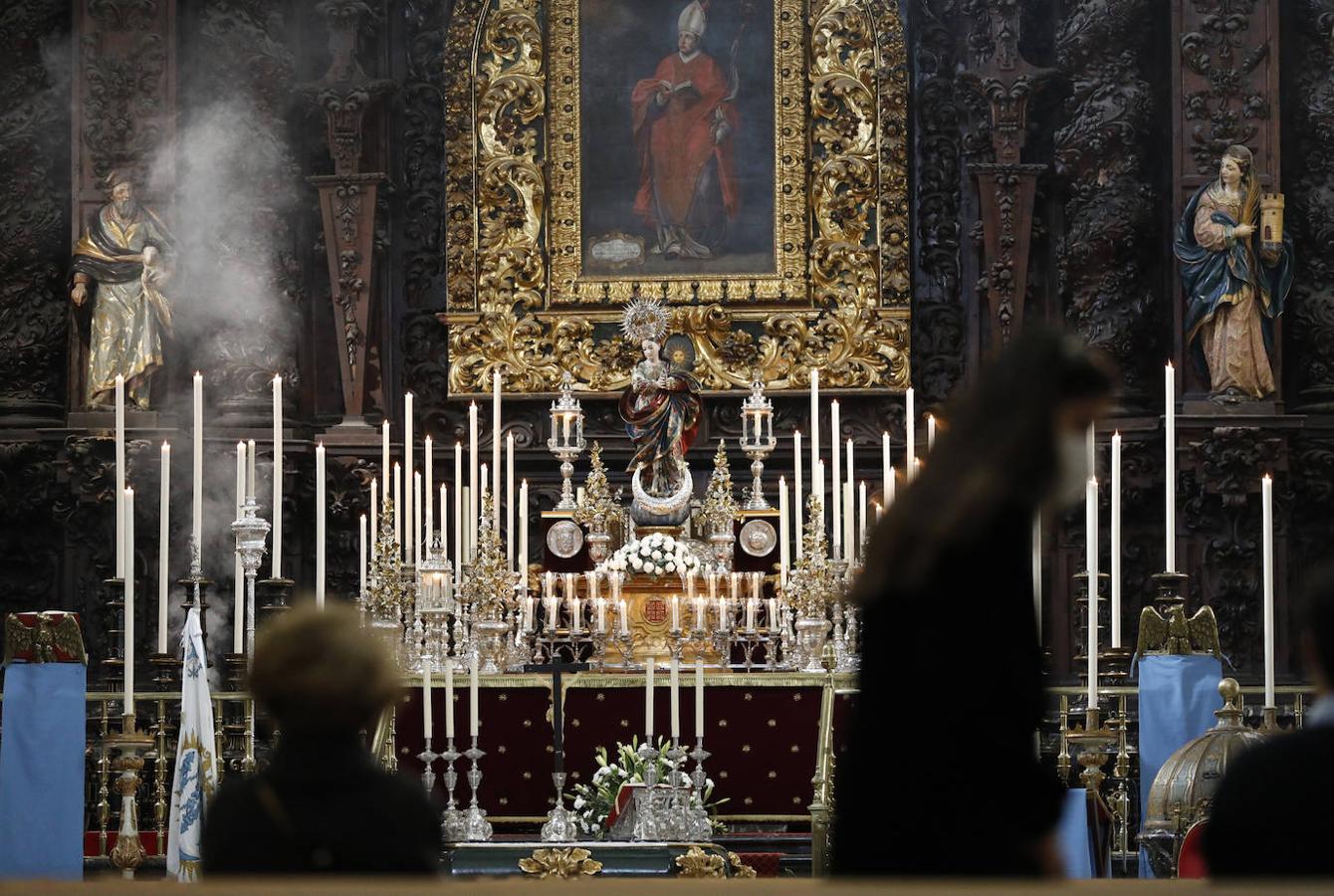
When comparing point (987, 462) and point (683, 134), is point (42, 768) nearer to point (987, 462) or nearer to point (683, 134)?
point (987, 462)

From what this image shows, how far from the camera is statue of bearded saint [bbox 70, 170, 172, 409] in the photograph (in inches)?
504

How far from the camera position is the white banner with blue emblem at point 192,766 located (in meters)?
7.64

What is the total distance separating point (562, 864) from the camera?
697cm

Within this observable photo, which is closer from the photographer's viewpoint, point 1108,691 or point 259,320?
point 1108,691

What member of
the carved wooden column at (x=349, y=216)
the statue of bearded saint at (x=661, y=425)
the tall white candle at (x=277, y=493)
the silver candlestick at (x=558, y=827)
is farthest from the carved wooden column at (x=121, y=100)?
the silver candlestick at (x=558, y=827)

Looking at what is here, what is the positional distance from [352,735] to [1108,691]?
5041 millimetres

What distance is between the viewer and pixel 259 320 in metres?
13.1

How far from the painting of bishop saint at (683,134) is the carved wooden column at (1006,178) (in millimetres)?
1458

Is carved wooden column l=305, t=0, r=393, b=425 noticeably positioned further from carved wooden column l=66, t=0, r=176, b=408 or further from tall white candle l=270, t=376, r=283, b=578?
tall white candle l=270, t=376, r=283, b=578

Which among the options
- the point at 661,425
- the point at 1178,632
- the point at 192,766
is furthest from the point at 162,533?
the point at 1178,632

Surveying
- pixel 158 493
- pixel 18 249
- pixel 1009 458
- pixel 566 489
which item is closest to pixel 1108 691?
pixel 566 489

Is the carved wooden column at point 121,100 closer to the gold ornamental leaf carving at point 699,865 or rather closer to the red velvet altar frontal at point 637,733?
the red velvet altar frontal at point 637,733

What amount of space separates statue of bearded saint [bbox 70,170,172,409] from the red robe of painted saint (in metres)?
3.12

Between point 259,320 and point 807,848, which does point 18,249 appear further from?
point 807,848
